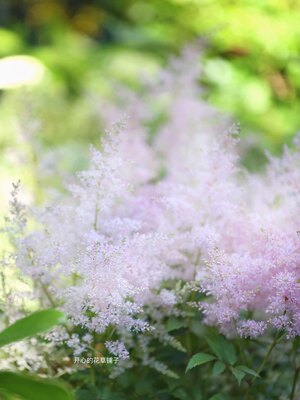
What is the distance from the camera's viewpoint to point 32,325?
1078 millimetres

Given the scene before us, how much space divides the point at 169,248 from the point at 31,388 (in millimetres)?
481

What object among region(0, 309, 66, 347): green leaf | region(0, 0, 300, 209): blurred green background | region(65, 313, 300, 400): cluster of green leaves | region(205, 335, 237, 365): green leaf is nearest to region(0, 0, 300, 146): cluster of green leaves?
region(0, 0, 300, 209): blurred green background

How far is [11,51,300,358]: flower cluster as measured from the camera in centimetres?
114

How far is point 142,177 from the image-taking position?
5.96ft

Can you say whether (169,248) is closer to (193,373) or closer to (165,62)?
(193,373)

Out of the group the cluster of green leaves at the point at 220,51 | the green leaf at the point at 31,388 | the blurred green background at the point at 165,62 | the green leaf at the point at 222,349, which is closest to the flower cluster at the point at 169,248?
the green leaf at the point at 222,349

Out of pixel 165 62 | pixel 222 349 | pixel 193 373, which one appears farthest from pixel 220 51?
pixel 222 349

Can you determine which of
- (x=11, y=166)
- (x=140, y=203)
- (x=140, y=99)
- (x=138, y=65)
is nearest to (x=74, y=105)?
(x=138, y=65)

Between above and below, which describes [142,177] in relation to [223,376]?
above

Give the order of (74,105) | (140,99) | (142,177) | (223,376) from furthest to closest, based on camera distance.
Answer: (74,105) → (140,99) → (142,177) → (223,376)

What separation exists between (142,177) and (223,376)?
644 mm

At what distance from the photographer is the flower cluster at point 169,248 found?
114 centimetres

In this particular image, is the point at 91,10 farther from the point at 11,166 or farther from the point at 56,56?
the point at 11,166

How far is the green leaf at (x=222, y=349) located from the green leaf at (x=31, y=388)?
35cm
